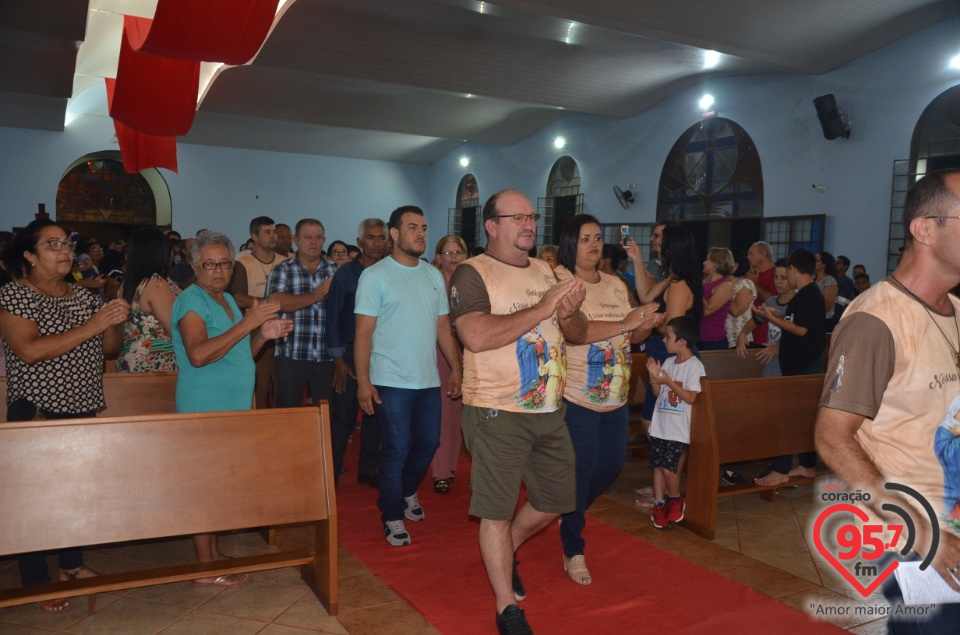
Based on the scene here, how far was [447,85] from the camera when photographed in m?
→ 13.0

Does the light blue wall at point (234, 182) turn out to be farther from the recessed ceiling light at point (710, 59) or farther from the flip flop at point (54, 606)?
the flip flop at point (54, 606)

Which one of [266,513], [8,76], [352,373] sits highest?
[8,76]

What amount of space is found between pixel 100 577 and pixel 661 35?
9.32m

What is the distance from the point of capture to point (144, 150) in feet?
37.3

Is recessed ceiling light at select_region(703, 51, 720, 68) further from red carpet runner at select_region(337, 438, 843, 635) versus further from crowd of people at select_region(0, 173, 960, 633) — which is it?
red carpet runner at select_region(337, 438, 843, 635)

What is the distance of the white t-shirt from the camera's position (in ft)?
14.6

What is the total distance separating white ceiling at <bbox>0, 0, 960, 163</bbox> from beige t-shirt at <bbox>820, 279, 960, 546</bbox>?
8.13 metres

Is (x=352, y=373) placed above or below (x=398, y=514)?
above

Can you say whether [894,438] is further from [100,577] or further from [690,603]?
[100,577]

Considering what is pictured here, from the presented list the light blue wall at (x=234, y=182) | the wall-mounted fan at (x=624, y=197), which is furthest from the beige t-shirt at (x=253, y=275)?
the light blue wall at (x=234, y=182)

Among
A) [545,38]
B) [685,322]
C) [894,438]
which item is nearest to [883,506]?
[894,438]

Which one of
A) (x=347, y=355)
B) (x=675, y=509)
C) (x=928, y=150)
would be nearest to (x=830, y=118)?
(x=928, y=150)

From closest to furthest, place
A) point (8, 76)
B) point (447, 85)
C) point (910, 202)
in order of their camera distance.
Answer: point (910, 202) < point (8, 76) < point (447, 85)

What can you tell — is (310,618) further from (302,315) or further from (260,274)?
(260,274)
